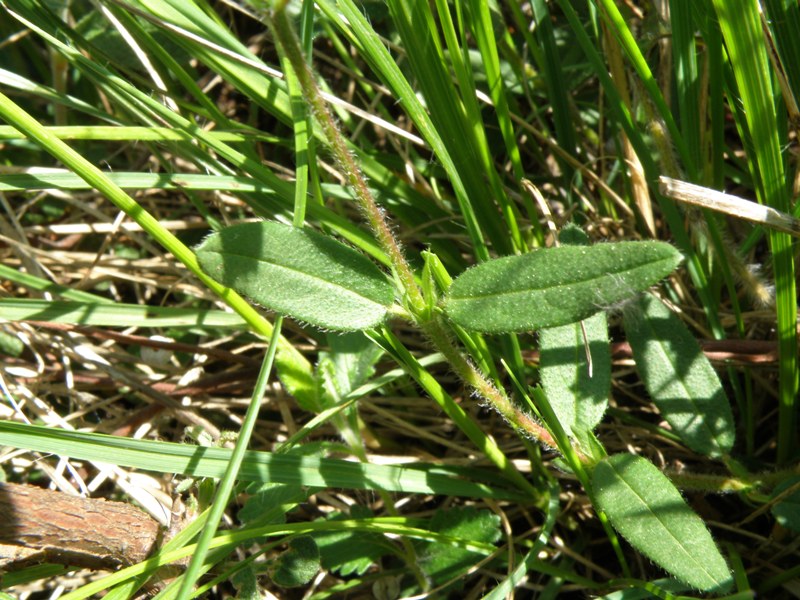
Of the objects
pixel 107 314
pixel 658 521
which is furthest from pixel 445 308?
pixel 107 314

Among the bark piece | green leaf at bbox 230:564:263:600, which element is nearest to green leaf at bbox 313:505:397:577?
green leaf at bbox 230:564:263:600

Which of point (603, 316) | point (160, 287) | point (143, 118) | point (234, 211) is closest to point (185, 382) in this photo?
point (160, 287)

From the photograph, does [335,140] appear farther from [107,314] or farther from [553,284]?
[107,314]

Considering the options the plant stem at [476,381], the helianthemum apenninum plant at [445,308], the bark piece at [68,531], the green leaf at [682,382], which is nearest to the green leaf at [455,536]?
the helianthemum apenninum plant at [445,308]

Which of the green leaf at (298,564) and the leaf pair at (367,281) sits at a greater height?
the leaf pair at (367,281)

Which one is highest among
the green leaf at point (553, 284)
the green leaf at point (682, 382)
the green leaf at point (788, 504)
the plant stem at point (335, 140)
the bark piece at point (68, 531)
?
the plant stem at point (335, 140)

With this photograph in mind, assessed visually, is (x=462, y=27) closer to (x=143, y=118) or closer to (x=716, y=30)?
(x=716, y=30)

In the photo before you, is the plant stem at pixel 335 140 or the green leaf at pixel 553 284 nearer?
the plant stem at pixel 335 140

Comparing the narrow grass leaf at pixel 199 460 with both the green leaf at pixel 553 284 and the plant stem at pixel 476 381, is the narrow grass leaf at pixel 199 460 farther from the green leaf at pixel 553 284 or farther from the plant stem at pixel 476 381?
the green leaf at pixel 553 284
